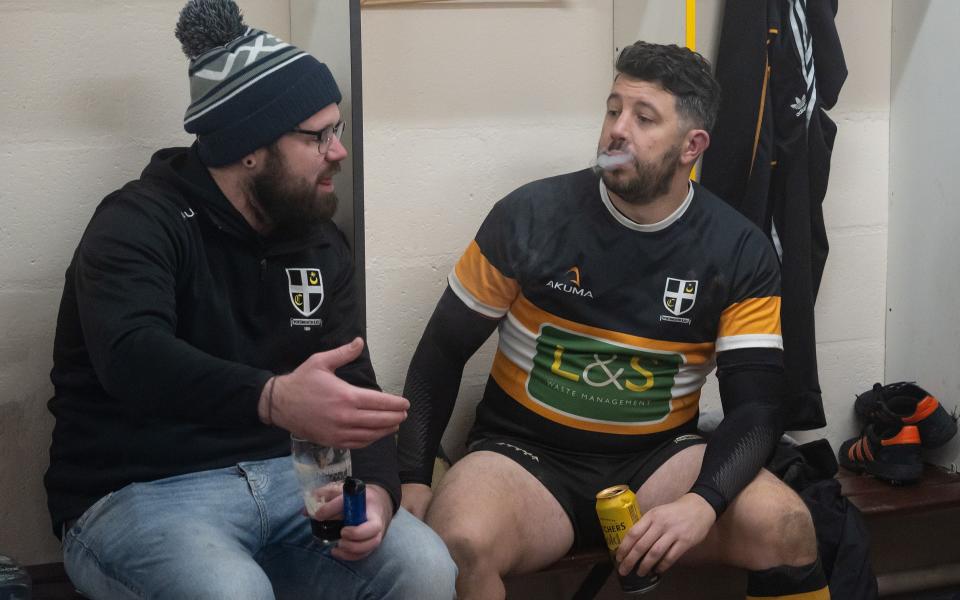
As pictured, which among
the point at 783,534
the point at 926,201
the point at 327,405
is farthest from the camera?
the point at 926,201

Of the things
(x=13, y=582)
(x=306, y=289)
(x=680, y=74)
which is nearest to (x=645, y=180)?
(x=680, y=74)

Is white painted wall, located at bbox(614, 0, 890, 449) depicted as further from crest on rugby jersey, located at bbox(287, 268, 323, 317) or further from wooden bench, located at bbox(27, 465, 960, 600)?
crest on rugby jersey, located at bbox(287, 268, 323, 317)

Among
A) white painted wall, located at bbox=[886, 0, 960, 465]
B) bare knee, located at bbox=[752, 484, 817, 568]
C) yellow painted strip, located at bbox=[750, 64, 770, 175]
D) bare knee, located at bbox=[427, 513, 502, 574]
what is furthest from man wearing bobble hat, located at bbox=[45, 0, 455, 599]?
white painted wall, located at bbox=[886, 0, 960, 465]

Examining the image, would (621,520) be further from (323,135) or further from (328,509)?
(323,135)

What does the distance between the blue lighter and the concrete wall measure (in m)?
0.86

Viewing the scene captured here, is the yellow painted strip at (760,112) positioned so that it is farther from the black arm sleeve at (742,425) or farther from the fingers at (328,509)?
the fingers at (328,509)

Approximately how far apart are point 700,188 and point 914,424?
0.86 metres

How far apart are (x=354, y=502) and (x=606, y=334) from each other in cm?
72

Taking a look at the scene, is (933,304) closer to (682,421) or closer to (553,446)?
(682,421)

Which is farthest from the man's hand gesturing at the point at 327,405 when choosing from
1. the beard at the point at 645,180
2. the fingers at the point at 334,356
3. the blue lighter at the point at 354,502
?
the beard at the point at 645,180

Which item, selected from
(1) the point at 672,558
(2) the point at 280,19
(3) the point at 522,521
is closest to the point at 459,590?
(3) the point at 522,521

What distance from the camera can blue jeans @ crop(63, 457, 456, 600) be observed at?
5.23ft

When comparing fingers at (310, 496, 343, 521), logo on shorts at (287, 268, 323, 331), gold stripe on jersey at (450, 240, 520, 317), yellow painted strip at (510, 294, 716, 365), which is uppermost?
logo on shorts at (287, 268, 323, 331)

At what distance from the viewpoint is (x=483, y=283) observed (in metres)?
2.22
